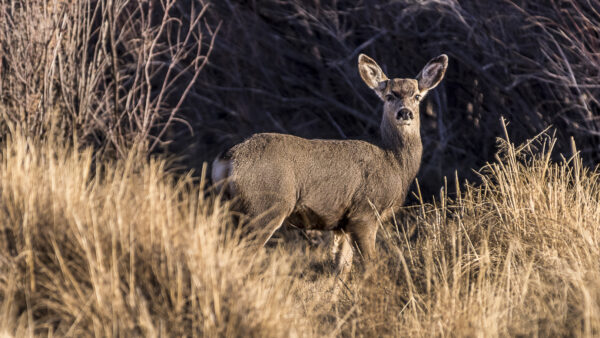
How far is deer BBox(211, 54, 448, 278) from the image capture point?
6.25 meters

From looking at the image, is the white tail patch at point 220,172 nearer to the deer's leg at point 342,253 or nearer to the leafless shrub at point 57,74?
the leafless shrub at point 57,74

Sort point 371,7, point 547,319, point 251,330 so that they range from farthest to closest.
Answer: point 371,7 → point 547,319 → point 251,330

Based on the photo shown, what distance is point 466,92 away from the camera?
1027cm

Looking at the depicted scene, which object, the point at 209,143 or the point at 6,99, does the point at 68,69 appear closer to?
the point at 6,99

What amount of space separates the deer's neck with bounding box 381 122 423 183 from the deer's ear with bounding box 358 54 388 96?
430mm

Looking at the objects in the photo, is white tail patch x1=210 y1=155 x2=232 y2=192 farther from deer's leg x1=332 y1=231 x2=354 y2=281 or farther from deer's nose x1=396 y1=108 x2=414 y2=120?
deer's nose x1=396 y1=108 x2=414 y2=120

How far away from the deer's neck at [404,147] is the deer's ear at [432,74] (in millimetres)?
438

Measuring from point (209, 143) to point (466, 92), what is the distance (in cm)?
376

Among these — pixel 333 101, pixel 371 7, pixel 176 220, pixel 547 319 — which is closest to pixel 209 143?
pixel 333 101

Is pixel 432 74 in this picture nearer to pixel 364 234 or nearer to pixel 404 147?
pixel 404 147

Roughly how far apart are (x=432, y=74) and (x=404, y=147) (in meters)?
0.80

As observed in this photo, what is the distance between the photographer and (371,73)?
25.3 feet

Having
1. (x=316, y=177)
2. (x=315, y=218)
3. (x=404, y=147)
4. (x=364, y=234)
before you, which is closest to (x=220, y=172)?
(x=316, y=177)

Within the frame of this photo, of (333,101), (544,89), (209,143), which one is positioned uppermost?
(544,89)
